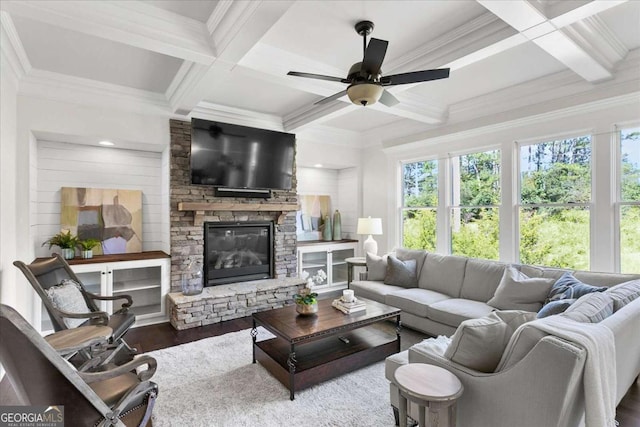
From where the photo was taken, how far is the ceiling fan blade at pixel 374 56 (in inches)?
79.1

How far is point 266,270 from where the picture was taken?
503cm

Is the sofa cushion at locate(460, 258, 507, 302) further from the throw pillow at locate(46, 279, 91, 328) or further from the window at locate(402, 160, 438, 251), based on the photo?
the throw pillow at locate(46, 279, 91, 328)

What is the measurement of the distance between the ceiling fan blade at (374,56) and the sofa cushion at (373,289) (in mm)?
2709

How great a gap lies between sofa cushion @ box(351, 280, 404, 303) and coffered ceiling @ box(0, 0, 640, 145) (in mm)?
2314

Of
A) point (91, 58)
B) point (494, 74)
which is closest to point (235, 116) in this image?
point (91, 58)

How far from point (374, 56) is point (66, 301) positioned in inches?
125

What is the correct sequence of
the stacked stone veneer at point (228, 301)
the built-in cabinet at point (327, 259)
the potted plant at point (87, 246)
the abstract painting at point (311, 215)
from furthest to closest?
the abstract painting at point (311, 215) < the built-in cabinet at point (327, 259) < the stacked stone veneer at point (228, 301) < the potted plant at point (87, 246)

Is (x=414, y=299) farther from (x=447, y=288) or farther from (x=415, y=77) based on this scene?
(x=415, y=77)

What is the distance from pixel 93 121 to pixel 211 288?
2.54 meters

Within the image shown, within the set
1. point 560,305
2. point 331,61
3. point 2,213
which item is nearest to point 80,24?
point 2,213

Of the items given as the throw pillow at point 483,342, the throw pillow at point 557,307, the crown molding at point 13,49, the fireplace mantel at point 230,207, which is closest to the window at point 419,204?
the fireplace mantel at point 230,207

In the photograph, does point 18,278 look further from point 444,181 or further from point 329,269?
point 444,181

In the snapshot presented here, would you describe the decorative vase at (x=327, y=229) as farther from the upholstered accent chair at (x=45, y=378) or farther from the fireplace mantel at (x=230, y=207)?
the upholstered accent chair at (x=45, y=378)

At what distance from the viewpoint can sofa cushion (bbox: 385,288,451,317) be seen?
3564mm
